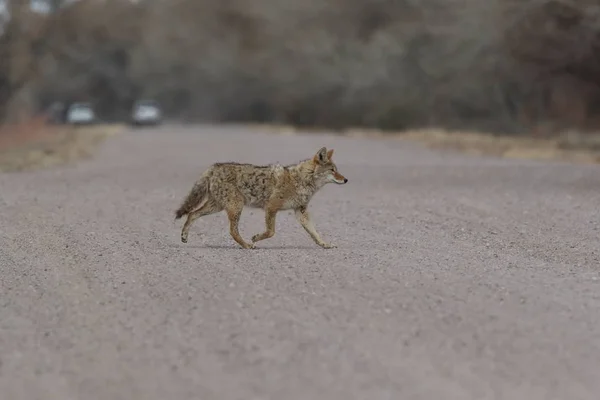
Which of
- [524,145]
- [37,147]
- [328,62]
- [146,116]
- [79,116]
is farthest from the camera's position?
[146,116]

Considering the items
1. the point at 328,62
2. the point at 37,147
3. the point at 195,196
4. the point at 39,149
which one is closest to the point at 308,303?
the point at 195,196

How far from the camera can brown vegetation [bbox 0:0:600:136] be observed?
140ft

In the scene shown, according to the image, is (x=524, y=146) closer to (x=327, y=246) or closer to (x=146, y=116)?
(x=327, y=246)

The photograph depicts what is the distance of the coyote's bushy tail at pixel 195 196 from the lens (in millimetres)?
12961

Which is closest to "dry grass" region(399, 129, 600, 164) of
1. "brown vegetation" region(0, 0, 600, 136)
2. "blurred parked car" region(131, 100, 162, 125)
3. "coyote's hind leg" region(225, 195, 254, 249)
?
"brown vegetation" region(0, 0, 600, 136)

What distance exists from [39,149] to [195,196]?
86.0ft

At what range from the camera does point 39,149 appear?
3844cm

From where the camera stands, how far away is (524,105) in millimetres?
49875

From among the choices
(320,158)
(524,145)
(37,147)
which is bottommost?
(37,147)

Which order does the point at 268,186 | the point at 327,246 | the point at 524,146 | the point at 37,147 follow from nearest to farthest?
the point at 268,186
the point at 327,246
the point at 524,146
the point at 37,147

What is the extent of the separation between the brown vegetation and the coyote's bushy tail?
2393cm

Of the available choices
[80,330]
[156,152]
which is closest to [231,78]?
[156,152]

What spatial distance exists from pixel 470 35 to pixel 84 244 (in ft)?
126

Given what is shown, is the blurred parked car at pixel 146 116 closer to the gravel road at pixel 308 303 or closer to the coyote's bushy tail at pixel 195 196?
the gravel road at pixel 308 303
